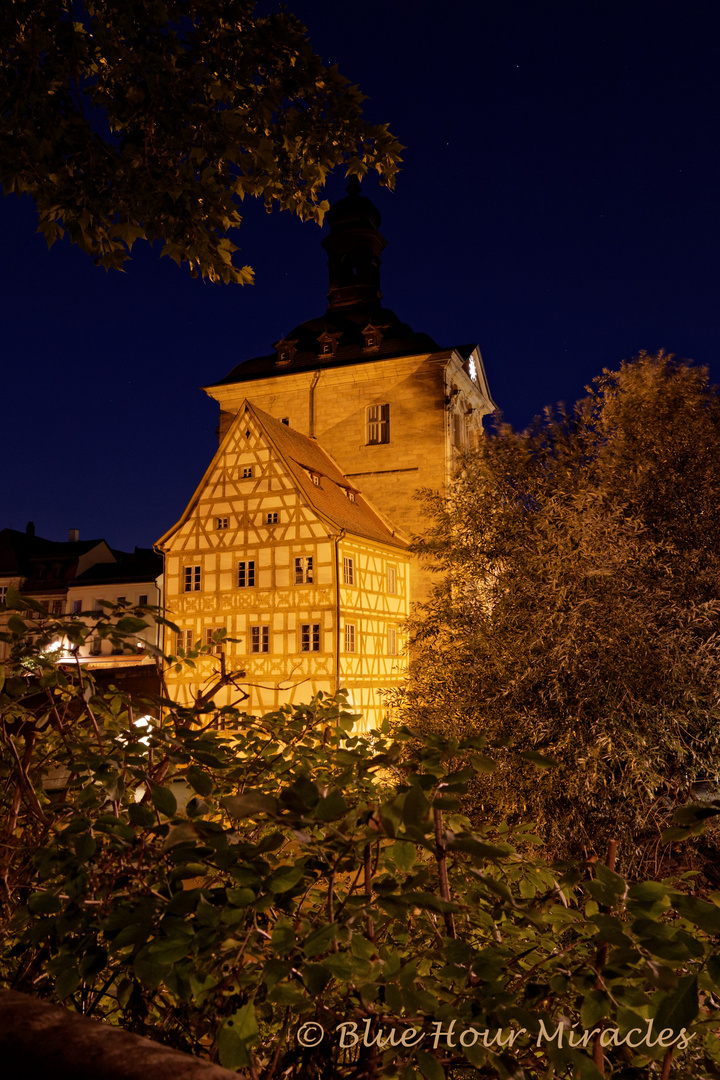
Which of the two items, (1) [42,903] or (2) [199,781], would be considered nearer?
(1) [42,903]

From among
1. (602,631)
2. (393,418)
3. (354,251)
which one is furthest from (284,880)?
(354,251)

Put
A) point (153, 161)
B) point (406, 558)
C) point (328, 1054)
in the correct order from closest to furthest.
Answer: point (328, 1054), point (153, 161), point (406, 558)

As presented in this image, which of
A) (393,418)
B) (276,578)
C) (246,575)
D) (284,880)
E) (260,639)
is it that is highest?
(393,418)

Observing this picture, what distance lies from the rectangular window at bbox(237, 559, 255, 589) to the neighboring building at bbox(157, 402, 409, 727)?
0.03m

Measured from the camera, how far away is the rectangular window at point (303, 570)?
20.0 metres

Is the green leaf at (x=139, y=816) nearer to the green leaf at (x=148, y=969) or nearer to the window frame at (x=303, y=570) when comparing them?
the green leaf at (x=148, y=969)

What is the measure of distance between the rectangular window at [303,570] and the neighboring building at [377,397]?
19.3 feet

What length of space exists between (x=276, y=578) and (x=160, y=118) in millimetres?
16648

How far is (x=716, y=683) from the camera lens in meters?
10.0

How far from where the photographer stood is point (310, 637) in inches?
773

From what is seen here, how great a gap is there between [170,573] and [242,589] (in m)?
2.79

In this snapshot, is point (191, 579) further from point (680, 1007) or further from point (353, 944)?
point (680, 1007)

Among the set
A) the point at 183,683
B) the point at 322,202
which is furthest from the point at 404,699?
the point at 322,202

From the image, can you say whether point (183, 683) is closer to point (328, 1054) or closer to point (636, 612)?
point (636, 612)
